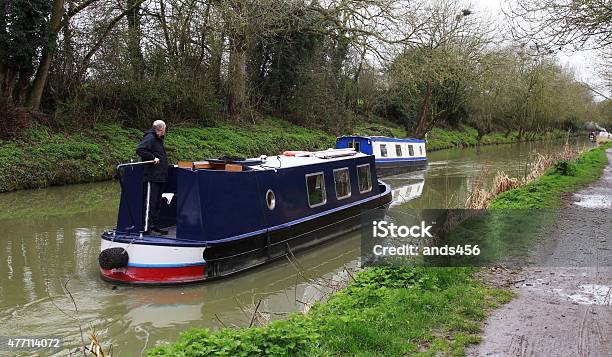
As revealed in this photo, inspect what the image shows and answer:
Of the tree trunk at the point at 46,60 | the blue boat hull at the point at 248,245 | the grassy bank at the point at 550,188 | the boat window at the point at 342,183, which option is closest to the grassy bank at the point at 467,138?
the grassy bank at the point at 550,188

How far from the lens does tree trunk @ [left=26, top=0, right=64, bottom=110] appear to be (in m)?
15.8

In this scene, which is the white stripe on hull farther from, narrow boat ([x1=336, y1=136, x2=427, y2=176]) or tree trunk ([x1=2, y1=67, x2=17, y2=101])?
narrow boat ([x1=336, y1=136, x2=427, y2=176])

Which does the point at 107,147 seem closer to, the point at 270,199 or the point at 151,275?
the point at 270,199

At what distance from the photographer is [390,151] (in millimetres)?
20828

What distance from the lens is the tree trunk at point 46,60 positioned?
15758mm

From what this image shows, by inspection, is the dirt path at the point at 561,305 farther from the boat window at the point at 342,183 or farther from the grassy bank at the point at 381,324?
the boat window at the point at 342,183

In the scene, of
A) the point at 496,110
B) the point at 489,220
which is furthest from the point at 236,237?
the point at 496,110

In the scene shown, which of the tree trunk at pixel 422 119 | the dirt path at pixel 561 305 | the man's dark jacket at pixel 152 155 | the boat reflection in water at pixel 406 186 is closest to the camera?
the dirt path at pixel 561 305

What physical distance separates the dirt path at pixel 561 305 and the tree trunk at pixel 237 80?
16072mm

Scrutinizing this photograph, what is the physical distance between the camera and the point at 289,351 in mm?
3609

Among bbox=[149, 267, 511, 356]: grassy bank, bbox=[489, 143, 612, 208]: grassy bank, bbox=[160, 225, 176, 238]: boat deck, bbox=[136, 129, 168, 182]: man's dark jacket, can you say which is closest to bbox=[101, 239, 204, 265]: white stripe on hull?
bbox=[160, 225, 176, 238]: boat deck

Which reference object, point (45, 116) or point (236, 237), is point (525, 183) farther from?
point (45, 116)

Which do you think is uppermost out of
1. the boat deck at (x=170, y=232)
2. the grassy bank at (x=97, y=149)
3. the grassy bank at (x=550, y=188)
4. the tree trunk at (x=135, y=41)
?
the tree trunk at (x=135, y=41)

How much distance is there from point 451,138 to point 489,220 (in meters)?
31.4
